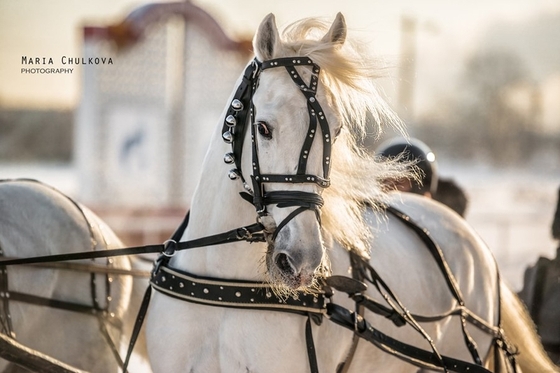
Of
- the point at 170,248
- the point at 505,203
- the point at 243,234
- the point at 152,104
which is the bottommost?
the point at 505,203

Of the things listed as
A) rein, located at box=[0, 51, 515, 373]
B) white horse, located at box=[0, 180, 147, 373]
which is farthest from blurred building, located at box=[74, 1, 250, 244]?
rein, located at box=[0, 51, 515, 373]

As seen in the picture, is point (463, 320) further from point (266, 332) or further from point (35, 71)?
point (35, 71)

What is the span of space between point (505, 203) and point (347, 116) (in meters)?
18.9

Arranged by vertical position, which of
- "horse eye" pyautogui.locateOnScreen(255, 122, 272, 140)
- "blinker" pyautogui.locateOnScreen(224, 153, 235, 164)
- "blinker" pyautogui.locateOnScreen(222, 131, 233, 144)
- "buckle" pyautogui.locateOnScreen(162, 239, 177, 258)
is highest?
"horse eye" pyautogui.locateOnScreen(255, 122, 272, 140)

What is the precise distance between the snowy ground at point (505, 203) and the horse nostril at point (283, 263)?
8.09 metres

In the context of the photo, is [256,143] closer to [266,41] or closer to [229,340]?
[266,41]

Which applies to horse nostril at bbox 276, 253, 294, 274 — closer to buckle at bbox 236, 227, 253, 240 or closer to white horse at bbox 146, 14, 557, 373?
white horse at bbox 146, 14, 557, 373

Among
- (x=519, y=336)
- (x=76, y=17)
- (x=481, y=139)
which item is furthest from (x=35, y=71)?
(x=481, y=139)

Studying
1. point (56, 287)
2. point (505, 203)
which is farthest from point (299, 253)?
point (505, 203)

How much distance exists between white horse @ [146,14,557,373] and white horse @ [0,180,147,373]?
0.53 meters

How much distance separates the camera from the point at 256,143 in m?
2.78

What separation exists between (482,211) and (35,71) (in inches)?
629

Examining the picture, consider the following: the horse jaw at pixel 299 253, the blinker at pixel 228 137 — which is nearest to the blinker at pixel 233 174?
the blinker at pixel 228 137

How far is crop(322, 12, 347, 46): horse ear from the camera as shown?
9.64ft
